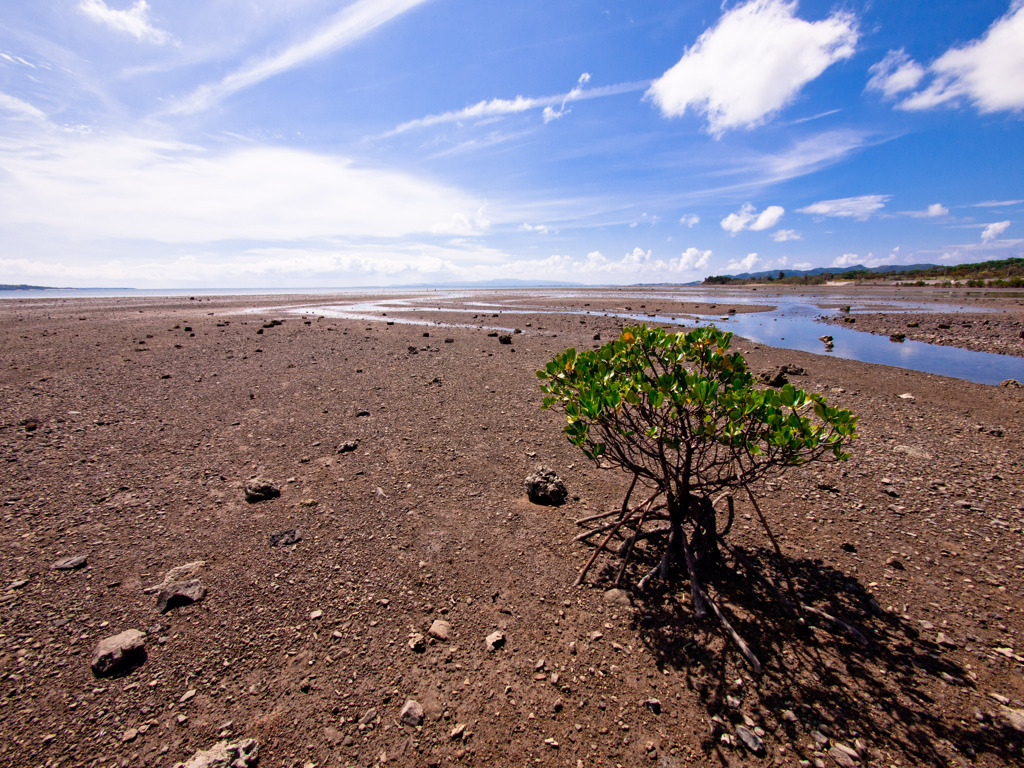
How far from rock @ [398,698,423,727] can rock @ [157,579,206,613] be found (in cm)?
249

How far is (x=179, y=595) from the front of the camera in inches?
158

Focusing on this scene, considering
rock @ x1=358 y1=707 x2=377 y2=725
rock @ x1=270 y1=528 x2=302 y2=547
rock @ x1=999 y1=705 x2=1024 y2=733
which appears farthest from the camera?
rock @ x1=270 y1=528 x2=302 y2=547

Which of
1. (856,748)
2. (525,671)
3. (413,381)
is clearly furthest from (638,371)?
(413,381)

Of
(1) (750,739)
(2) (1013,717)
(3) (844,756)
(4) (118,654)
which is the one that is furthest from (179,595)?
(2) (1013,717)

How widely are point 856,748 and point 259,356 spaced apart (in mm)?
18051

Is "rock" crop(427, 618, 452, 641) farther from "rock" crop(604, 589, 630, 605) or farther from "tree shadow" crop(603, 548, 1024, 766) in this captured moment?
"tree shadow" crop(603, 548, 1024, 766)

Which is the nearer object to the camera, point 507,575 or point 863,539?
point 507,575

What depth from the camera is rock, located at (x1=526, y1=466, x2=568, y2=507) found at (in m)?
5.94

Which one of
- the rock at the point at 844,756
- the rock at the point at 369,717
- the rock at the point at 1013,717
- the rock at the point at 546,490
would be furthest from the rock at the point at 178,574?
the rock at the point at 1013,717

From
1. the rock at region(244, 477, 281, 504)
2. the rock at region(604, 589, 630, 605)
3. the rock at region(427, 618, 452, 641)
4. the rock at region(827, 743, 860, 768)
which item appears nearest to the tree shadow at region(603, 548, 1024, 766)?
the rock at region(827, 743, 860, 768)

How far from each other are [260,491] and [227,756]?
372 centimetres

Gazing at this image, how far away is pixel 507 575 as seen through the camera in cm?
449

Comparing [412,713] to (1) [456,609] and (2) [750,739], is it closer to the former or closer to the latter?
(1) [456,609]

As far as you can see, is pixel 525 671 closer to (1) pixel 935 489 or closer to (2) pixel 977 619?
(2) pixel 977 619
